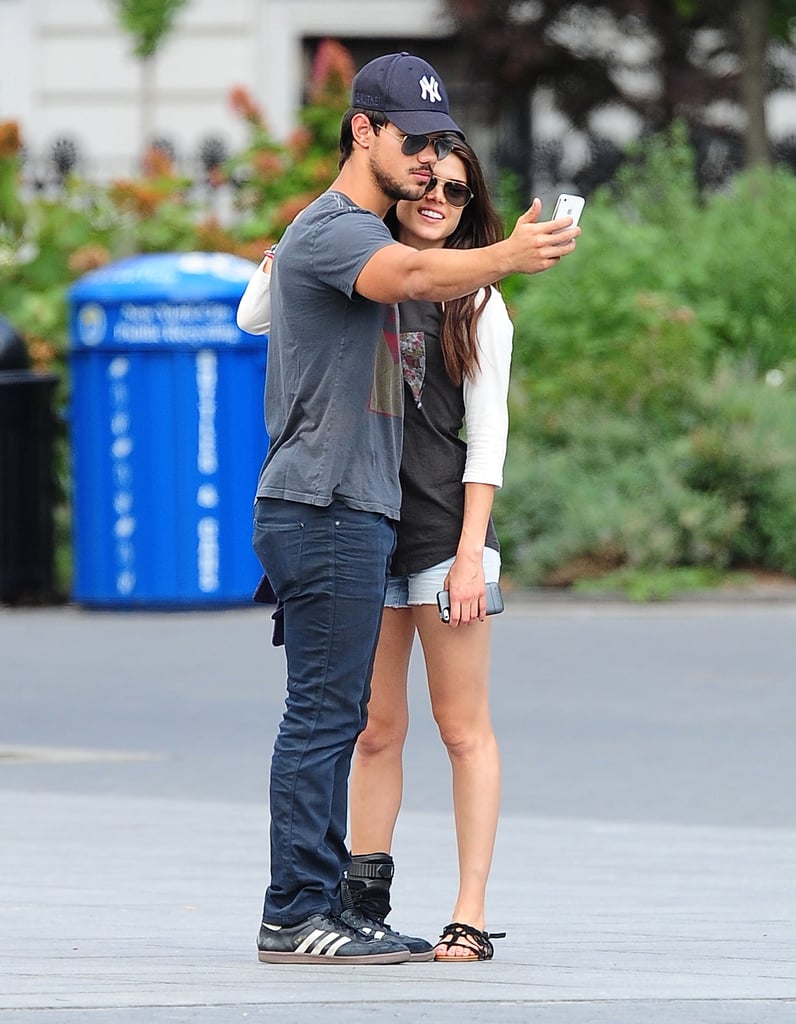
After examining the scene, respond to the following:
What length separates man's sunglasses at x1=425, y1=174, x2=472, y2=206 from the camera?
446 cm

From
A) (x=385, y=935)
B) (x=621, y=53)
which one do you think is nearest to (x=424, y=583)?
(x=385, y=935)

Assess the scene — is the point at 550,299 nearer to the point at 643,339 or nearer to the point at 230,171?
the point at 643,339

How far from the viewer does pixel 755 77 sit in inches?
628

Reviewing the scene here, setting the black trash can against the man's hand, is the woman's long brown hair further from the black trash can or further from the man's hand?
the black trash can

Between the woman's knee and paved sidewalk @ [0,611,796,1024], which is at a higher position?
the woman's knee

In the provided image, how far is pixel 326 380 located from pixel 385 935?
3.80ft

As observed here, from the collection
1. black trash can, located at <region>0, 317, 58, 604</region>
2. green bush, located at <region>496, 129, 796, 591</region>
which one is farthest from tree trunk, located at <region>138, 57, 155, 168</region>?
black trash can, located at <region>0, 317, 58, 604</region>

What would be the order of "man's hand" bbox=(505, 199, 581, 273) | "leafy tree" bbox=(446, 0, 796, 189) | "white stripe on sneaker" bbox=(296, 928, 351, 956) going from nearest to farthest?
"man's hand" bbox=(505, 199, 581, 273), "white stripe on sneaker" bbox=(296, 928, 351, 956), "leafy tree" bbox=(446, 0, 796, 189)

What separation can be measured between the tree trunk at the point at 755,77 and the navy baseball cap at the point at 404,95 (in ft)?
39.2

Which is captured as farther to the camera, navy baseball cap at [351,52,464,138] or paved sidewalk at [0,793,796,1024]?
navy baseball cap at [351,52,464,138]

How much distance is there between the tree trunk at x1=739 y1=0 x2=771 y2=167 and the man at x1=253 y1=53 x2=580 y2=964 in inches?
472

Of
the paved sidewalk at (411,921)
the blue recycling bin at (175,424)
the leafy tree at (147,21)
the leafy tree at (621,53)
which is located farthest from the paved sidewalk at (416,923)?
the leafy tree at (147,21)

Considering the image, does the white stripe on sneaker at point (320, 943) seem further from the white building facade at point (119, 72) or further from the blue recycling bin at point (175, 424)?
the white building facade at point (119, 72)

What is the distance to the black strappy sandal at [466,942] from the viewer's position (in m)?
4.55
